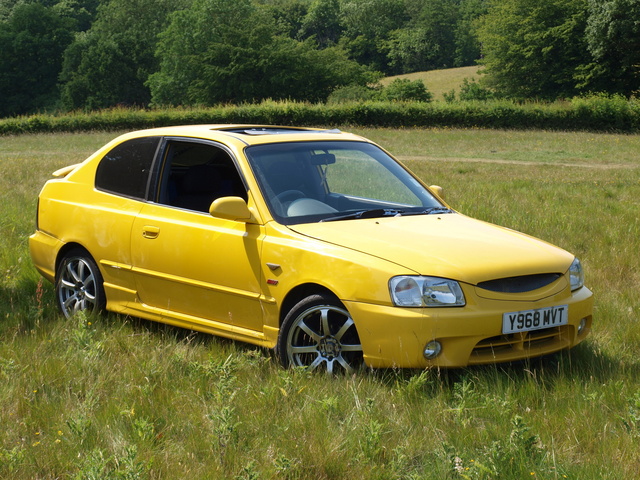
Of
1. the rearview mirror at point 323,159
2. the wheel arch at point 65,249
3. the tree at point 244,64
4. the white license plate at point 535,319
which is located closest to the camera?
the white license plate at point 535,319

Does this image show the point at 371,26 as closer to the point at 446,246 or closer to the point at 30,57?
the point at 30,57

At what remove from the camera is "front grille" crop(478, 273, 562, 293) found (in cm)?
479

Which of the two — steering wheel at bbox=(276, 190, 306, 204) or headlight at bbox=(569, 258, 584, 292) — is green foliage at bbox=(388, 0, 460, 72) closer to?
steering wheel at bbox=(276, 190, 306, 204)

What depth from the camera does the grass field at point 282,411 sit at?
365cm

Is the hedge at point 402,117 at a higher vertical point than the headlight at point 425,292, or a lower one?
lower

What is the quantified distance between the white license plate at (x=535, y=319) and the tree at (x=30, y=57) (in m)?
101

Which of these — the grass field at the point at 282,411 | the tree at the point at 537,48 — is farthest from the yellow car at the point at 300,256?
the tree at the point at 537,48

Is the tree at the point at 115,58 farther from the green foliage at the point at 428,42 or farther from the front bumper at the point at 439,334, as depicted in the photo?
the front bumper at the point at 439,334

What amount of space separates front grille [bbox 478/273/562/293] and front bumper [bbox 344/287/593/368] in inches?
3.5

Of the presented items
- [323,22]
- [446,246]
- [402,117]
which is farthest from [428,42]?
[446,246]

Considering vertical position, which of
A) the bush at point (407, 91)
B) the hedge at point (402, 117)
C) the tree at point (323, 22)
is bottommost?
the bush at point (407, 91)

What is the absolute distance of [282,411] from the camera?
4.31 meters

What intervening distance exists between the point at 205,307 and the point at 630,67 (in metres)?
72.1

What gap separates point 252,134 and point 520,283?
229cm
